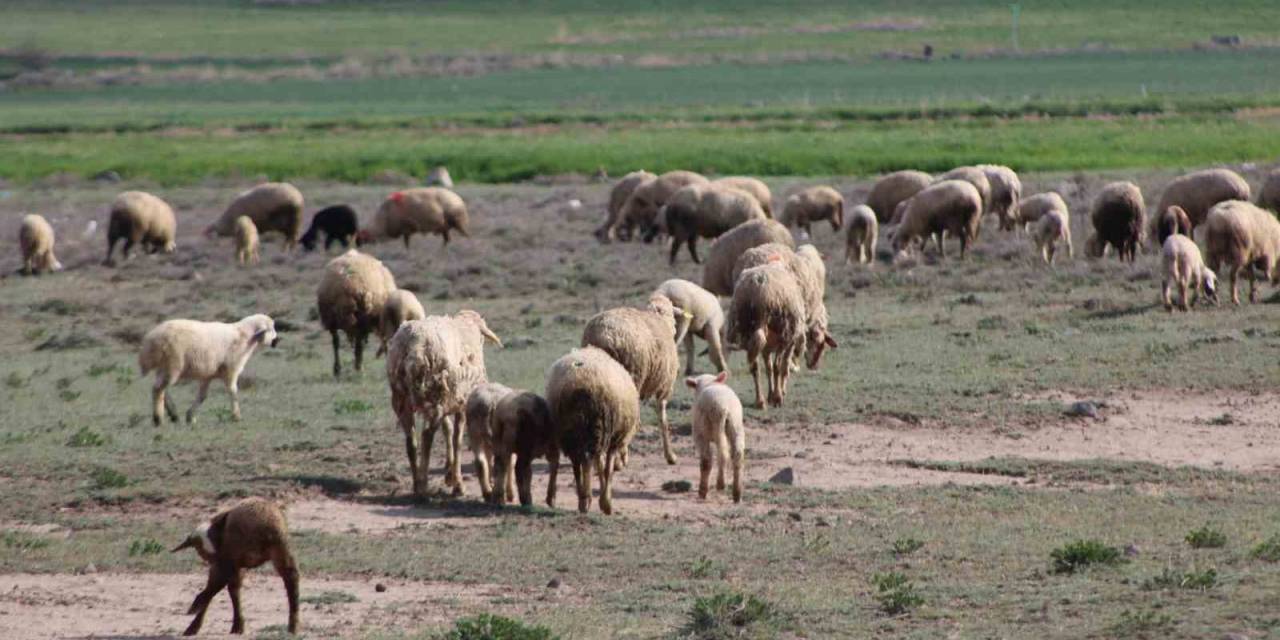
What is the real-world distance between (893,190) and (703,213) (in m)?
4.73

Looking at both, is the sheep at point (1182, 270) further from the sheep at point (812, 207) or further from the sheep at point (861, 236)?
the sheep at point (812, 207)

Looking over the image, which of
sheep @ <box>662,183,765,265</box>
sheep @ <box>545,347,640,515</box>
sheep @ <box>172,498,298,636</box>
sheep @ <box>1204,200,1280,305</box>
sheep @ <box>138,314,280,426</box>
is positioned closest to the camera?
sheep @ <box>172,498,298,636</box>

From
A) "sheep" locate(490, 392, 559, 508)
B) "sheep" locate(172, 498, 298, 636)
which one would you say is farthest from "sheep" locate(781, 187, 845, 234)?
"sheep" locate(172, 498, 298, 636)

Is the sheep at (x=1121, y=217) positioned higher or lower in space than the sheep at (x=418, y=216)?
higher

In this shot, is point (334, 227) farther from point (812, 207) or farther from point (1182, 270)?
point (1182, 270)

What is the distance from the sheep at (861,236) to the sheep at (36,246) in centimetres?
1362

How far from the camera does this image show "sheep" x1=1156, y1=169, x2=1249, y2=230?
28516 mm

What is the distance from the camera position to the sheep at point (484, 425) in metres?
14.1

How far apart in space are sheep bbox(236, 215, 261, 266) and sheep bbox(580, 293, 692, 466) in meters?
18.7

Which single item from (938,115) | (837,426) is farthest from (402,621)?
(938,115)

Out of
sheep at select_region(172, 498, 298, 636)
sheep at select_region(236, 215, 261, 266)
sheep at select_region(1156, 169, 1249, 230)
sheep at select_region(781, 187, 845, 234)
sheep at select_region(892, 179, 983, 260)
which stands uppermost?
sheep at select_region(172, 498, 298, 636)

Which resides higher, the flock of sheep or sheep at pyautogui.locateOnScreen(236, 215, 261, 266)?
the flock of sheep

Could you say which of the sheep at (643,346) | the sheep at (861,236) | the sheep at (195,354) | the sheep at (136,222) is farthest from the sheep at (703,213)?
the sheep at (643,346)

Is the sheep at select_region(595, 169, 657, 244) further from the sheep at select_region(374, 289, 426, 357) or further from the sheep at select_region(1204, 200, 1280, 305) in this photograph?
the sheep at select_region(374, 289, 426, 357)
